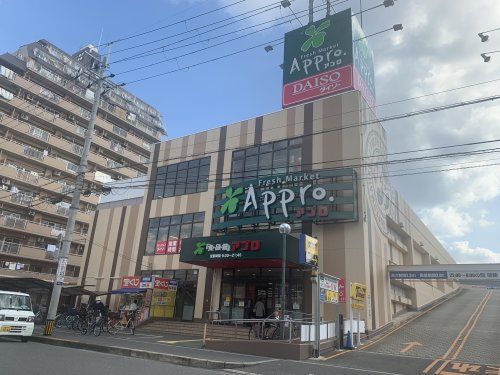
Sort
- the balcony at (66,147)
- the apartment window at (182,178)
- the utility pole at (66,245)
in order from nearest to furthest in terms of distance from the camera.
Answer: the utility pole at (66,245), the apartment window at (182,178), the balcony at (66,147)

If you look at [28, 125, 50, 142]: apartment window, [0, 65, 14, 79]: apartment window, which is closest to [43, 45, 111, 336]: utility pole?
[28, 125, 50, 142]: apartment window

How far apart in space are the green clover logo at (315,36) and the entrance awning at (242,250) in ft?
52.2

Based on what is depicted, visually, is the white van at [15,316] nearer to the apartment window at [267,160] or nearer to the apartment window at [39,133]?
the apartment window at [267,160]

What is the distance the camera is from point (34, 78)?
51125mm

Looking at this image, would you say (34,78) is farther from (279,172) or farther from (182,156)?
(279,172)

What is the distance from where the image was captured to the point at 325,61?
28.5 metres

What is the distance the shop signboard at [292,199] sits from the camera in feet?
73.2

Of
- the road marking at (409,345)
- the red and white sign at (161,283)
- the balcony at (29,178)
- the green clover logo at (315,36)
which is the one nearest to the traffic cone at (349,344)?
the road marking at (409,345)

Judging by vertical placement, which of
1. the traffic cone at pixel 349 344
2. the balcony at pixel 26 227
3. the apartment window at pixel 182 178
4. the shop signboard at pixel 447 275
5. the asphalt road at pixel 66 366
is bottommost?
the asphalt road at pixel 66 366

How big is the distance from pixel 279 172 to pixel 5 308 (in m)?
16.3

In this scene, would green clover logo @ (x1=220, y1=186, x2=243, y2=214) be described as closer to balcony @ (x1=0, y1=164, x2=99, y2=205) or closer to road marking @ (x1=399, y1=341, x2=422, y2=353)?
road marking @ (x1=399, y1=341, x2=422, y2=353)

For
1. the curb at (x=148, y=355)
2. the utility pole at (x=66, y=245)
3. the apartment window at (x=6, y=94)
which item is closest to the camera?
the curb at (x=148, y=355)

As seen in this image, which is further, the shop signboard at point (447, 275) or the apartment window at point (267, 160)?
the apartment window at point (267, 160)

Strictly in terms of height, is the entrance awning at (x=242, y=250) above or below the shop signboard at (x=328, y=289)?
above
